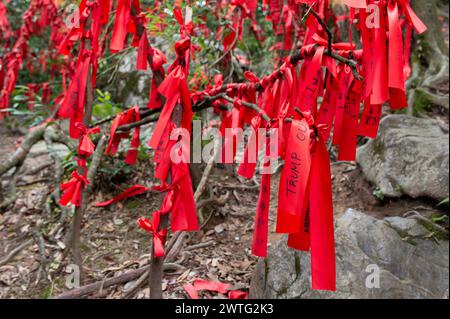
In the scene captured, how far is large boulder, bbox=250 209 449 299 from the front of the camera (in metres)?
1.63

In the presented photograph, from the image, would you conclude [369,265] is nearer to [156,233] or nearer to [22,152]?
[156,233]

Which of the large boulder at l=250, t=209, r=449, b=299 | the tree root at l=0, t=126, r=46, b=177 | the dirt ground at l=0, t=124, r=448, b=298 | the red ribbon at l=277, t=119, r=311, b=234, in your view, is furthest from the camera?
the tree root at l=0, t=126, r=46, b=177

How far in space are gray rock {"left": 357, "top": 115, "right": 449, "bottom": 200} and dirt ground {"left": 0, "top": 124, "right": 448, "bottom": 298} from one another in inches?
3.3

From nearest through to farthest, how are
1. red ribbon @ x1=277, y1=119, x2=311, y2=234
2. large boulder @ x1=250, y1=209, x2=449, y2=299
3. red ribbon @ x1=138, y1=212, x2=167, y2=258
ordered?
red ribbon @ x1=277, y1=119, x2=311, y2=234 → red ribbon @ x1=138, y1=212, x2=167, y2=258 → large boulder @ x1=250, y1=209, x2=449, y2=299

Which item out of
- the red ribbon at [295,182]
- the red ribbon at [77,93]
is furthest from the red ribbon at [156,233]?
the red ribbon at [77,93]

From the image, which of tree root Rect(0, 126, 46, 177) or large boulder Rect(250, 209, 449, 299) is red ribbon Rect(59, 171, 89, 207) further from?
tree root Rect(0, 126, 46, 177)

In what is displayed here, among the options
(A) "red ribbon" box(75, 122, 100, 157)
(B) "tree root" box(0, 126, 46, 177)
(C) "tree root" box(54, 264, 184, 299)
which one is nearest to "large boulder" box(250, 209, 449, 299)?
(C) "tree root" box(54, 264, 184, 299)

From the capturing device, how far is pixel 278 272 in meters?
1.68

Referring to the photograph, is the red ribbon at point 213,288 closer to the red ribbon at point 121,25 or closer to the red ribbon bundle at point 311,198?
the red ribbon bundle at point 311,198

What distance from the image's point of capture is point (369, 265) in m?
1.71

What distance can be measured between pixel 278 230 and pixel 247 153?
16.9 inches

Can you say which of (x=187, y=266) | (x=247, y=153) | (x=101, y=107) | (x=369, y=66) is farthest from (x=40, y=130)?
(x=369, y=66)

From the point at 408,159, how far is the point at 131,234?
1760 mm

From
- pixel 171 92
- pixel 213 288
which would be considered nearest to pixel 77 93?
pixel 171 92
